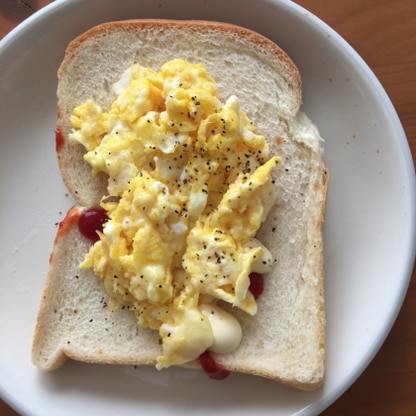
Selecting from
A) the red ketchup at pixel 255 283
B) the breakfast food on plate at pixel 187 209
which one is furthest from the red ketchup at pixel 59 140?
the red ketchup at pixel 255 283

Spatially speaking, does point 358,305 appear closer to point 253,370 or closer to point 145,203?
point 253,370

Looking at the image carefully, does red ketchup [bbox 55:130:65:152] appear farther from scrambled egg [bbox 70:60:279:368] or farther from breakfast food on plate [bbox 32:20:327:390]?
scrambled egg [bbox 70:60:279:368]

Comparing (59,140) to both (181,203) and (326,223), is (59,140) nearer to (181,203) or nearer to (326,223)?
(181,203)

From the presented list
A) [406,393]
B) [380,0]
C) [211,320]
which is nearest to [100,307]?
[211,320]

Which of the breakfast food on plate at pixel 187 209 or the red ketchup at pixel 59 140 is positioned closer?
the breakfast food on plate at pixel 187 209

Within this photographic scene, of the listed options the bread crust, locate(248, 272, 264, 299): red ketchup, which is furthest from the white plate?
locate(248, 272, 264, 299): red ketchup

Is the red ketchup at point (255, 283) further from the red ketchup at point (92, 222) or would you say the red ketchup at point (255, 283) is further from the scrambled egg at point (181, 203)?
the red ketchup at point (92, 222)

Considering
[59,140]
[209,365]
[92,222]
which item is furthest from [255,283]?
[59,140]
